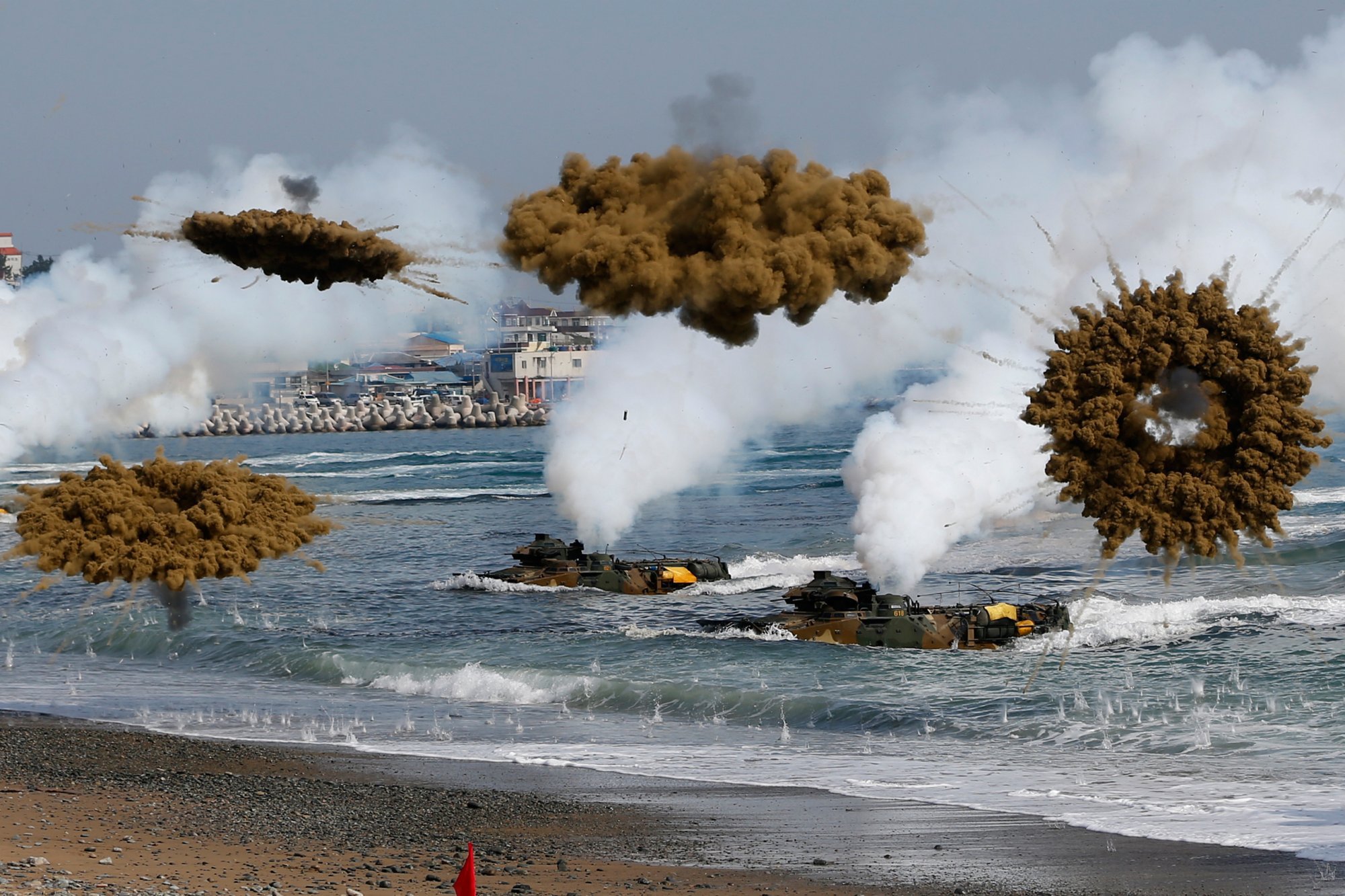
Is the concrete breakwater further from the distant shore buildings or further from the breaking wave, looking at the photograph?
the breaking wave

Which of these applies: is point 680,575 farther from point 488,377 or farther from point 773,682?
point 488,377

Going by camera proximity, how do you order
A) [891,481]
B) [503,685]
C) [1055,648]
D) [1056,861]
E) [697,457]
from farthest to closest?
[697,457] → [891,481] → [1055,648] → [503,685] → [1056,861]

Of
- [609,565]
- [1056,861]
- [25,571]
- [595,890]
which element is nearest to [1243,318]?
[1056,861]

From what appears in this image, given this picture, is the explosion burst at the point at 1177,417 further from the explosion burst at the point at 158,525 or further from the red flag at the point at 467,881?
the explosion burst at the point at 158,525

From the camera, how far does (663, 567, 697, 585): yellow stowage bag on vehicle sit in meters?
50.4

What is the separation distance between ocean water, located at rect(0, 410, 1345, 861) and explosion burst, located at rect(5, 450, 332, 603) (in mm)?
758

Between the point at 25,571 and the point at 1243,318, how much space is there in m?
48.4

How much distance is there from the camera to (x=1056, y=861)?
1822 cm

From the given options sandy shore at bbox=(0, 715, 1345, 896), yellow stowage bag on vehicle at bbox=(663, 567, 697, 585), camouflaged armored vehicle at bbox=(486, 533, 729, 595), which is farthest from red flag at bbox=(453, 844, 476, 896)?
yellow stowage bag on vehicle at bbox=(663, 567, 697, 585)

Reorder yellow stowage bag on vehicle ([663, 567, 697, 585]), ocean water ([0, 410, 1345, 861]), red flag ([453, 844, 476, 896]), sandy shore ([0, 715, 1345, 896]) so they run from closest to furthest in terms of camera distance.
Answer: red flag ([453, 844, 476, 896]) < sandy shore ([0, 715, 1345, 896]) < ocean water ([0, 410, 1345, 861]) < yellow stowage bag on vehicle ([663, 567, 697, 585])

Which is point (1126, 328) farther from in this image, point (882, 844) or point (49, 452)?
point (49, 452)

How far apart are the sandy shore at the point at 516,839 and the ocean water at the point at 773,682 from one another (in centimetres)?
119

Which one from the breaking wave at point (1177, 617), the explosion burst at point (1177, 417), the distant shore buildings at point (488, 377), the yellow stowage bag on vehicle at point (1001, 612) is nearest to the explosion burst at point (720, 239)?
the explosion burst at point (1177, 417)

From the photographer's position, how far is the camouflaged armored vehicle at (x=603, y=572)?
49.8 m
